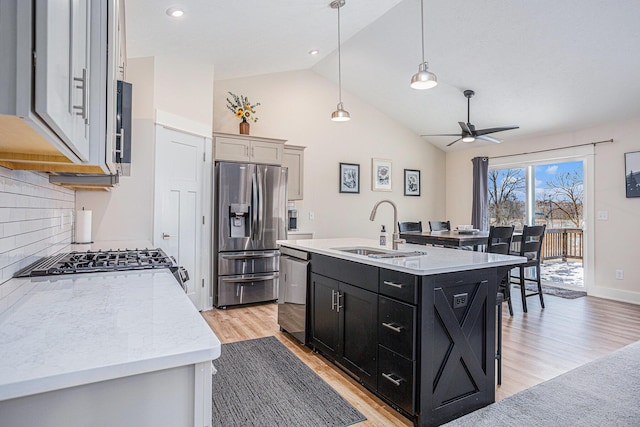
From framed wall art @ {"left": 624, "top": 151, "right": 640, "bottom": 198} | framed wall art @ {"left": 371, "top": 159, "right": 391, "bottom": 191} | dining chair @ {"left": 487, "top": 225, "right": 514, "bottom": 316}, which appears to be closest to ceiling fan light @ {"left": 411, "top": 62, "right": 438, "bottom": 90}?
dining chair @ {"left": 487, "top": 225, "right": 514, "bottom": 316}

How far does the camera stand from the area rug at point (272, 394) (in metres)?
2.06

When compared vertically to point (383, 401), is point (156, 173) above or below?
above

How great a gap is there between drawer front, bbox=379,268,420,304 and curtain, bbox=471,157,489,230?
4770mm

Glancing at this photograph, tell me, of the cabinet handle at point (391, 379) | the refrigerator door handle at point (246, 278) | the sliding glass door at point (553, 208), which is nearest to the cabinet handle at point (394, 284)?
the cabinet handle at point (391, 379)

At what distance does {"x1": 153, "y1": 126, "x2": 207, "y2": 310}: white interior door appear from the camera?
3.76m

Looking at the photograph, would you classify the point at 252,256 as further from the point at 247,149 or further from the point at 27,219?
the point at 27,219

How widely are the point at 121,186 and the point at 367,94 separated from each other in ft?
13.7

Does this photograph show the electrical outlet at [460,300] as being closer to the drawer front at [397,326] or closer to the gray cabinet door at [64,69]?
the drawer front at [397,326]

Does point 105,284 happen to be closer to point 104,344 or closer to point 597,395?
point 104,344

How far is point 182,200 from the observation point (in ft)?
13.1

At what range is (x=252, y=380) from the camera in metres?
2.54

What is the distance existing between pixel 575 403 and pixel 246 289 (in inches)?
131

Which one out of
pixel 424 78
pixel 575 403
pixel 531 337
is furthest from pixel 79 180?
pixel 531 337

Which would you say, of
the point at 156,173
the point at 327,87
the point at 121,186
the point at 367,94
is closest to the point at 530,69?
the point at 367,94
